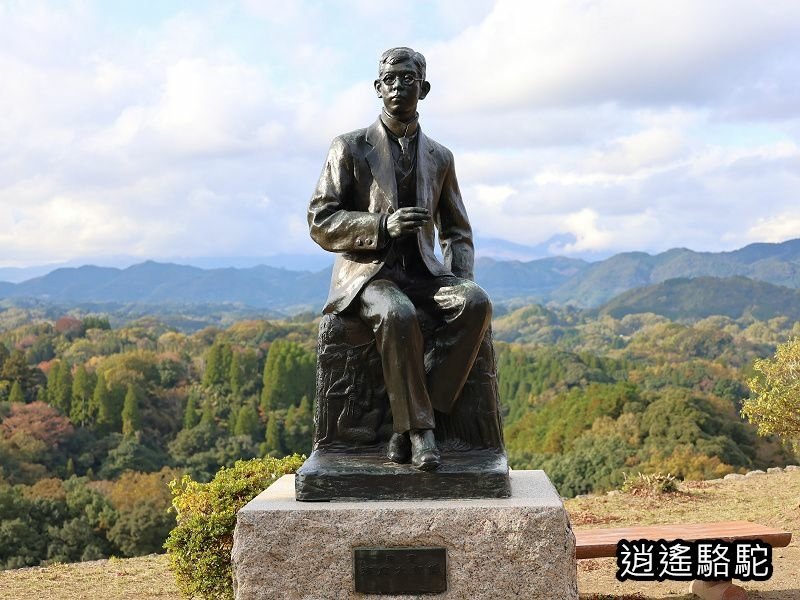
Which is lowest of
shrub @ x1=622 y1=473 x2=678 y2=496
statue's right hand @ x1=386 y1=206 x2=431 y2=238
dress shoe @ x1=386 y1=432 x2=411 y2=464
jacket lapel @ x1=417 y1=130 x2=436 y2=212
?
shrub @ x1=622 y1=473 x2=678 y2=496

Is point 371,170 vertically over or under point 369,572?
over

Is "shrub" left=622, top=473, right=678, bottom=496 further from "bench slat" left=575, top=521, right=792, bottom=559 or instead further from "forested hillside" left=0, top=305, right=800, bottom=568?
"bench slat" left=575, top=521, right=792, bottom=559

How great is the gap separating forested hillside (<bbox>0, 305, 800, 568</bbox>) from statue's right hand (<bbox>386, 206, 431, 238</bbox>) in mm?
10507

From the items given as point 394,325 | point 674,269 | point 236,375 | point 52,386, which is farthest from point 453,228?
point 674,269

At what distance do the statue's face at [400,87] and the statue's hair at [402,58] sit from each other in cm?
2

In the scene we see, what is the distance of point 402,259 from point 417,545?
1.43m

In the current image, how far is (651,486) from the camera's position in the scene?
37.4 ft

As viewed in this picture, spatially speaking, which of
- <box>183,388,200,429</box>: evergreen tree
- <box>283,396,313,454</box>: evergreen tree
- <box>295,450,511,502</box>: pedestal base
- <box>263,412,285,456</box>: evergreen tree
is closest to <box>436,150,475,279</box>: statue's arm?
<box>295,450,511,502</box>: pedestal base

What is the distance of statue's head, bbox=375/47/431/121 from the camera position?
14.8 feet

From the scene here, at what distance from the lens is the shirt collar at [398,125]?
4676 mm

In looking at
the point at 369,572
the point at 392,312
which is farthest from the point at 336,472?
the point at 392,312

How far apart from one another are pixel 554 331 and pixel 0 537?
241ft

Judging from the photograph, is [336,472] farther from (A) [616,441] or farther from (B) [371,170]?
(A) [616,441]

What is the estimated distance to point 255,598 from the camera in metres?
4.02
